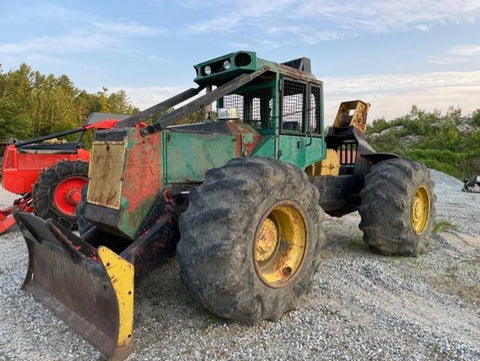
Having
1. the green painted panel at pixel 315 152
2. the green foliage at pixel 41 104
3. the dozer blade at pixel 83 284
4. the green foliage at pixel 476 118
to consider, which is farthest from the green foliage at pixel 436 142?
the green foliage at pixel 41 104

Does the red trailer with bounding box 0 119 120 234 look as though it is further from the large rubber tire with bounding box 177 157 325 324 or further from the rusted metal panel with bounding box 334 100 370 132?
the large rubber tire with bounding box 177 157 325 324

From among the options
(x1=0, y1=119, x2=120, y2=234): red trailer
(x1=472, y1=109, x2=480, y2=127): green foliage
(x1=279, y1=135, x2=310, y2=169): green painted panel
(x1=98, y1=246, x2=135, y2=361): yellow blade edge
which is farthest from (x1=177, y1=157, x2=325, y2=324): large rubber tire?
(x1=472, y1=109, x2=480, y2=127): green foliage

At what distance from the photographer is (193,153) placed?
4180 mm

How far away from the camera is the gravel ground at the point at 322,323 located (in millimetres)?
3090

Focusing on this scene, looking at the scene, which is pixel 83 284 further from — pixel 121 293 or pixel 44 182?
pixel 44 182

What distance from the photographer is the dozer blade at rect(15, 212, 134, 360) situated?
116 inches

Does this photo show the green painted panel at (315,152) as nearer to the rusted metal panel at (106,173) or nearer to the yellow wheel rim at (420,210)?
the yellow wheel rim at (420,210)

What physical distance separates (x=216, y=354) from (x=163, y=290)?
1.50 metres

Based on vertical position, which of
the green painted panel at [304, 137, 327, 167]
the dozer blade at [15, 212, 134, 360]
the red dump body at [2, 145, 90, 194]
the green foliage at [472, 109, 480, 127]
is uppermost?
the green foliage at [472, 109, 480, 127]

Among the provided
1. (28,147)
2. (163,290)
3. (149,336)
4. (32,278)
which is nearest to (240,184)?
(149,336)

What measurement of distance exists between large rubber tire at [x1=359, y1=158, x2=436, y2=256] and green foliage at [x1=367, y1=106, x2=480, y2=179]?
16604mm

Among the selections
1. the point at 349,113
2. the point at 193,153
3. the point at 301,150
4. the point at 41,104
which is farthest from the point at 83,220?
the point at 41,104

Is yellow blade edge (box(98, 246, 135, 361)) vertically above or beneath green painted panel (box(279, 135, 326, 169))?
beneath

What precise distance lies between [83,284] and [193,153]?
1593 millimetres
